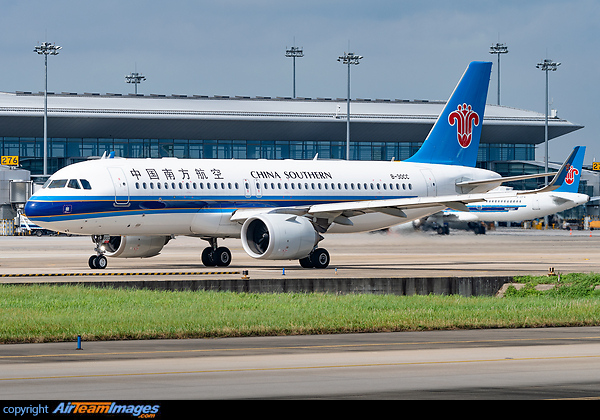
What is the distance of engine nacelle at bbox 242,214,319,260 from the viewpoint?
38156 mm

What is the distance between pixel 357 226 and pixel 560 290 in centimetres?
1430

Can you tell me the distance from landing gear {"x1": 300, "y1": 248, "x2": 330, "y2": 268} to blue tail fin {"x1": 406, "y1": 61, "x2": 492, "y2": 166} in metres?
9.50

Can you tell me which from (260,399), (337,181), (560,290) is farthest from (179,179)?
(260,399)

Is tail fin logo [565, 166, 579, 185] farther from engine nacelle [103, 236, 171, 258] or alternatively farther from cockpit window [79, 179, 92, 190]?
cockpit window [79, 179, 92, 190]

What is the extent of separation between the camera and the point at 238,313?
78.2ft

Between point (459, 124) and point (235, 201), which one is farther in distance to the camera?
point (459, 124)

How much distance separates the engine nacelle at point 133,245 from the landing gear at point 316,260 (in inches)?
229

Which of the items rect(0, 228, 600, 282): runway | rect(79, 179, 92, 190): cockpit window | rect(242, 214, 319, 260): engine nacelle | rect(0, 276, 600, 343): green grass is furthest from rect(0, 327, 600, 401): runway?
rect(79, 179, 92, 190): cockpit window

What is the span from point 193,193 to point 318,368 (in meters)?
24.3

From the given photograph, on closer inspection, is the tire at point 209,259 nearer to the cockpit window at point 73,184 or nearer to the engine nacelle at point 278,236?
the engine nacelle at point 278,236

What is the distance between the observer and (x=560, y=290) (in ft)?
102

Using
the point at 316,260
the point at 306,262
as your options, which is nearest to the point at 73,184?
the point at 306,262

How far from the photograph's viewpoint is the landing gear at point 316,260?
4091 centimetres

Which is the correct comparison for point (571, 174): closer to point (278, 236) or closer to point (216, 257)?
point (216, 257)
